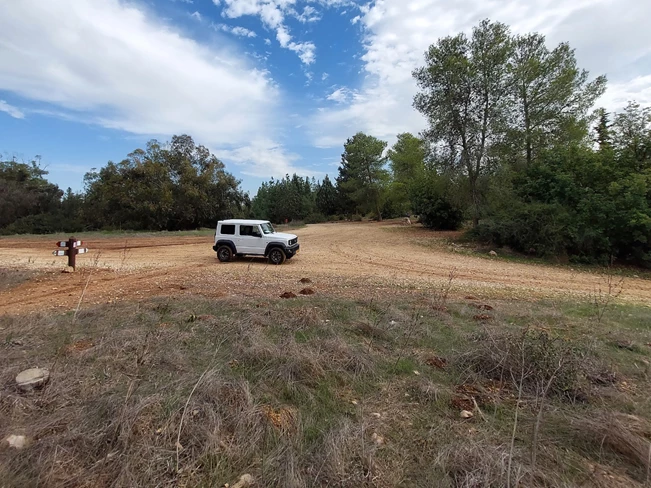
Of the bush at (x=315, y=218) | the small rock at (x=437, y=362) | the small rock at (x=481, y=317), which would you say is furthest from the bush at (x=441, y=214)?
the bush at (x=315, y=218)

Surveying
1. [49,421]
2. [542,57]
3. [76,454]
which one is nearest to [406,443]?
[76,454]

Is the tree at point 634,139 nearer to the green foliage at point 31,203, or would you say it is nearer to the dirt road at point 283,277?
the dirt road at point 283,277

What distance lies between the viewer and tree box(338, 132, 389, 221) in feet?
145

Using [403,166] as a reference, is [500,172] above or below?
below

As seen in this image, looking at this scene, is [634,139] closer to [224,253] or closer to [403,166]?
[224,253]

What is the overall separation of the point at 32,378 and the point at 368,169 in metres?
44.5

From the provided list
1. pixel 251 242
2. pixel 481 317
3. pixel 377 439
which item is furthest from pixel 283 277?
pixel 377 439

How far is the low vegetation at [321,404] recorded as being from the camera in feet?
7.31

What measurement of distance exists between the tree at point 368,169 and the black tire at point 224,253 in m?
33.8

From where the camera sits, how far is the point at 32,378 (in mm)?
3154

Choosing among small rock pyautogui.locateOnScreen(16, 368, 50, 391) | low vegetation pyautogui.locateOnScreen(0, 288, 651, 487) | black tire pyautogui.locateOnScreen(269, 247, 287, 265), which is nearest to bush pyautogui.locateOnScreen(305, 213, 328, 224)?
black tire pyautogui.locateOnScreen(269, 247, 287, 265)

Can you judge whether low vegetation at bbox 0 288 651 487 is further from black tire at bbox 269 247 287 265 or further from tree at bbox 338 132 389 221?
tree at bbox 338 132 389 221

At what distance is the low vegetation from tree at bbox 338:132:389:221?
40.9 metres

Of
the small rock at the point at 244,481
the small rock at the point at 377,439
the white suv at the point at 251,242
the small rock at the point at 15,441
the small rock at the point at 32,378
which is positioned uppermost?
the white suv at the point at 251,242
